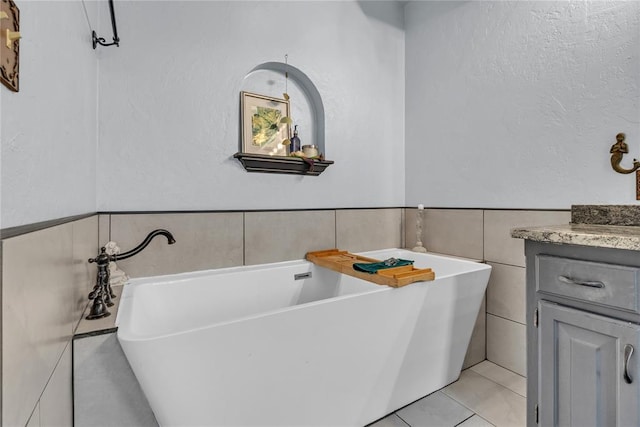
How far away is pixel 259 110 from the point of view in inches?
77.3

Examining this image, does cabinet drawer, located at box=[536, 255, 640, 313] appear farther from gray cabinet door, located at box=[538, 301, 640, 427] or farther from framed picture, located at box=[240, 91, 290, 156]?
framed picture, located at box=[240, 91, 290, 156]

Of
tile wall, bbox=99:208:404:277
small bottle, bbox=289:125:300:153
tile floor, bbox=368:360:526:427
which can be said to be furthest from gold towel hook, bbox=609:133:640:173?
small bottle, bbox=289:125:300:153

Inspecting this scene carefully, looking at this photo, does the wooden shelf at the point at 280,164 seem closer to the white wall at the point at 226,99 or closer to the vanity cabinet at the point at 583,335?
the white wall at the point at 226,99

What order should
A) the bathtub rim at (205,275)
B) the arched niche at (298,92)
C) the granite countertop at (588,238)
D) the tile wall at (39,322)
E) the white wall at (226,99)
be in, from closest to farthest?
1. the tile wall at (39,322)
2. the granite countertop at (588,238)
3. the bathtub rim at (205,275)
4. the white wall at (226,99)
5. the arched niche at (298,92)

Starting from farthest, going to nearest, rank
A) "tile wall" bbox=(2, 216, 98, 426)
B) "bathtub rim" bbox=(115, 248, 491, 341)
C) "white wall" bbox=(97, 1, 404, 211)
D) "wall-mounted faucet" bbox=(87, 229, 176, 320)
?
"white wall" bbox=(97, 1, 404, 211)
"wall-mounted faucet" bbox=(87, 229, 176, 320)
"bathtub rim" bbox=(115, 248, 491, 341)
"tile wall" bbox=(2, 216, 98, 426)

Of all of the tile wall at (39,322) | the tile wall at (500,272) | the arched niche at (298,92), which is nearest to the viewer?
the tile wall at (39,322)

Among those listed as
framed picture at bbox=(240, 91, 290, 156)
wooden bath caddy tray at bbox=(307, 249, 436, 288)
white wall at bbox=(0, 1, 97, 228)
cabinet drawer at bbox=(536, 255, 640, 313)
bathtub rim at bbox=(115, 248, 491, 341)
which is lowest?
bathtub rim at bbox=(115, 248, 491, 341)

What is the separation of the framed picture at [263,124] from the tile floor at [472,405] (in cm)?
163

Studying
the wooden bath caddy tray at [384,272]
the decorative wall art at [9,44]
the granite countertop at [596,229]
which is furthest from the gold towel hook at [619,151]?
the decorative wall art at [9,44]

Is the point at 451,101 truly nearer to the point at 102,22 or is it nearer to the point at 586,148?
the point at 586,148

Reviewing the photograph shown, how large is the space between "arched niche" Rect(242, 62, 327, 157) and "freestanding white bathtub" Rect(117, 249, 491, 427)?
3.08ft

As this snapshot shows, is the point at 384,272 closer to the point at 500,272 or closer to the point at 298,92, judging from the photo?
the point at 500,272

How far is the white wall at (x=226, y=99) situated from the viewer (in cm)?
159

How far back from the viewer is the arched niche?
79.8 inches
